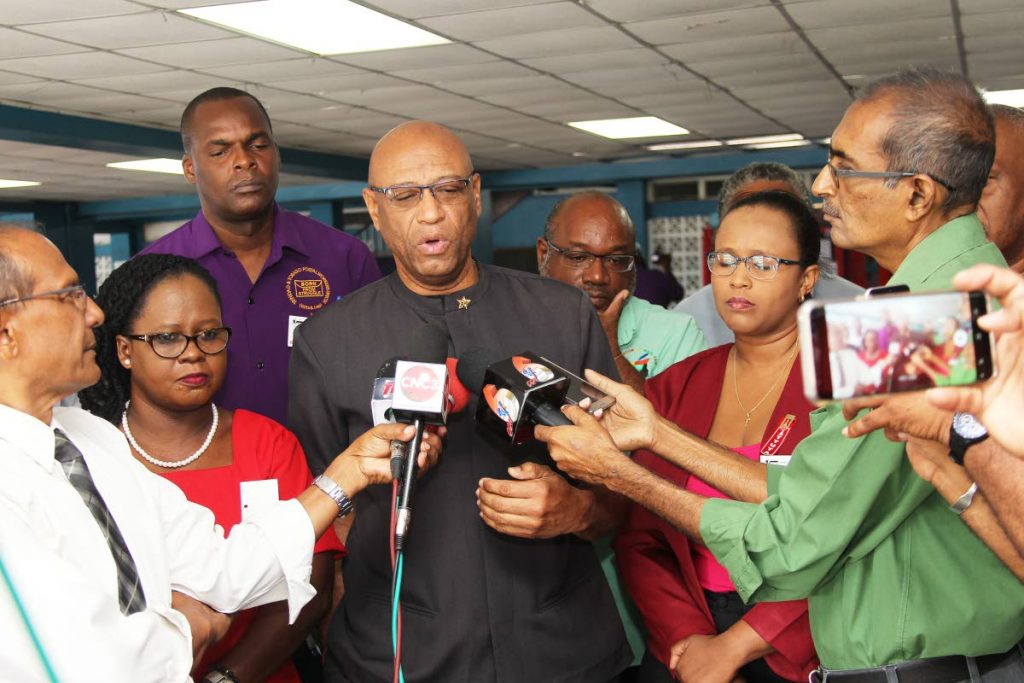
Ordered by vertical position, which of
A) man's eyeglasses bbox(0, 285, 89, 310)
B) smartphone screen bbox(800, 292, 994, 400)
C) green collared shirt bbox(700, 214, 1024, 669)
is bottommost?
green collared shirt bbox(700, 214, 1024, 669)

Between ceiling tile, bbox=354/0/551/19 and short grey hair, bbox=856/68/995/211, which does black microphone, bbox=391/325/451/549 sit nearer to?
short grey hair, bbox=856/68/995/211

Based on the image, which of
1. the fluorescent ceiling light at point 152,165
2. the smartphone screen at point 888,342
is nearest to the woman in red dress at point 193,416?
the smartphone screen at point 888,342

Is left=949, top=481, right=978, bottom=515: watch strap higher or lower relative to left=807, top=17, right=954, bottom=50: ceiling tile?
lower

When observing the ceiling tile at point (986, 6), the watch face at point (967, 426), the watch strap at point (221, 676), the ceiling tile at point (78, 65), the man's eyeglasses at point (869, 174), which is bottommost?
the watch strap at point (221, 676)

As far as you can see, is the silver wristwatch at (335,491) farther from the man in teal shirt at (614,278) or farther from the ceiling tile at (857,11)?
the ceiling tile at (857,11)

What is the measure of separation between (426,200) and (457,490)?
63 centimetres

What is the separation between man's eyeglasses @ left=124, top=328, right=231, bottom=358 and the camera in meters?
2.45

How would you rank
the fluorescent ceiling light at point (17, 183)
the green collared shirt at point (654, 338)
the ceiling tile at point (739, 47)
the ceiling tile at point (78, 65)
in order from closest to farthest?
the green collared shirt at point (654, 338) → the ceiling tile at point (78, 65) → the ceiling tile at point (739, 47) → the fluorescent ceiling light at point (17, 183)

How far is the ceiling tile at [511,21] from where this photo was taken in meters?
6.02

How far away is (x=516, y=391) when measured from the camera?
1858mm

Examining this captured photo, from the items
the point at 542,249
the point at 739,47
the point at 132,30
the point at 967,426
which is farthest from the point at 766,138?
the point at 967,426

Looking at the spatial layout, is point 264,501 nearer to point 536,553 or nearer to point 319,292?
point 536,553

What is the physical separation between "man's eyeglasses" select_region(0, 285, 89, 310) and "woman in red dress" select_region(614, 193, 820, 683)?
1322 millimetres

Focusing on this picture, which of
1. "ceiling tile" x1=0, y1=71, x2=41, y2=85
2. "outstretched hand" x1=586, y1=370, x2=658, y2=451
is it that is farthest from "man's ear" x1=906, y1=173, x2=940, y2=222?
"ceiling tile" x1=0, y1=71, x2=41, y2=85
